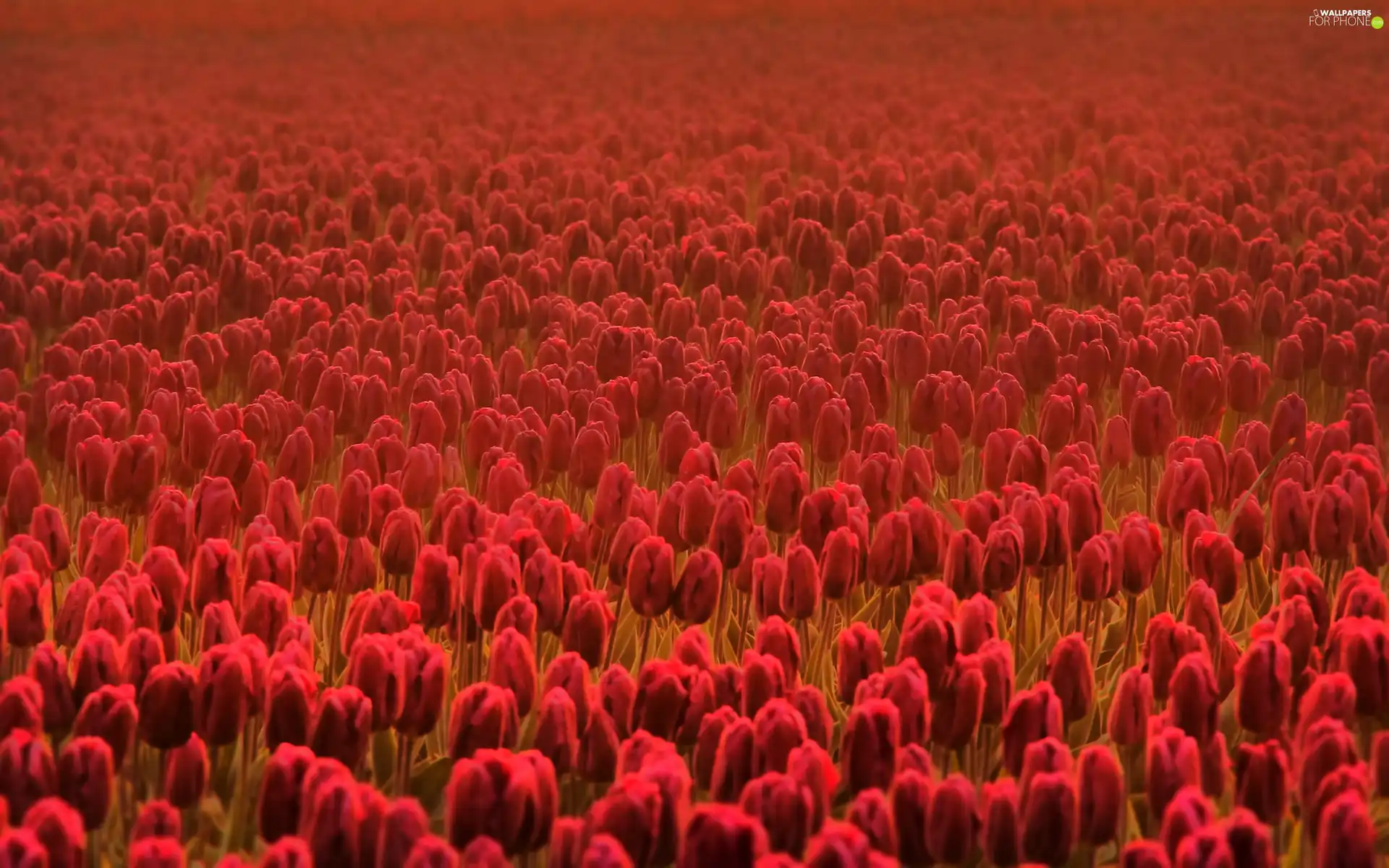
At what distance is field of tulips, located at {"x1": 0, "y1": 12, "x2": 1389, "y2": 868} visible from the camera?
2.58 m

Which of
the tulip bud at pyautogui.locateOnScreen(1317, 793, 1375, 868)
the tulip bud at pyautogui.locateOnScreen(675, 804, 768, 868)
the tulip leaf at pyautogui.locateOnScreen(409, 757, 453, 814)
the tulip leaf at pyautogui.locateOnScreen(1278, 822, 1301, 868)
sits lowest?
the tulip leaf at pyautogui.locateOnScreen(409, 757, 453, 814)

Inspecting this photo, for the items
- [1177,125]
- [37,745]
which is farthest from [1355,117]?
[37,745]

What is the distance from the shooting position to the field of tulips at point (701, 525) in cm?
258

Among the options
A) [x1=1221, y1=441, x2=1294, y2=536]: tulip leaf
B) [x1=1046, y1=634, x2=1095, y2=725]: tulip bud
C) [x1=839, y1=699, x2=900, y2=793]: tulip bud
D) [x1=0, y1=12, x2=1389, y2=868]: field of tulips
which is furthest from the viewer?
[x1=1221, y1=441, x2=1294, y2=536]: tulip leaf

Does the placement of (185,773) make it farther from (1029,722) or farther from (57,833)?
(1029,722)

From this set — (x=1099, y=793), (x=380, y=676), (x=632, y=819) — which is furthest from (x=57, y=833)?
(x=1099, y=793)

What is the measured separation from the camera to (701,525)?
3.88 meters

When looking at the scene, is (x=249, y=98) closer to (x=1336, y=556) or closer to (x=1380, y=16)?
(x=1380, y=16)

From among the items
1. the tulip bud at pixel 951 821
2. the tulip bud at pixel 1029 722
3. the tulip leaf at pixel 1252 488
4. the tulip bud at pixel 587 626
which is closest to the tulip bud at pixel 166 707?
the tulip bud at pixel 587 626

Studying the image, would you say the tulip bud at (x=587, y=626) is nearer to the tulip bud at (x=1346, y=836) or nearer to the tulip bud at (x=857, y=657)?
the tulip bud at (x=857, y=657)

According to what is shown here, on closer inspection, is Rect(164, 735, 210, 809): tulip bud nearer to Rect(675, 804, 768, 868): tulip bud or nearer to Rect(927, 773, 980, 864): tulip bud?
Rect(675, 804, 768, 868): tulip bud

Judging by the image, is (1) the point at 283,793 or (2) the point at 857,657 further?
(2) the point at 857,657

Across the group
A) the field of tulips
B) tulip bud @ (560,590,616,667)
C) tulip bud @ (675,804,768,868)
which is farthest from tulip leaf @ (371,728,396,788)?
tulip bud @ (675,804,768,868)

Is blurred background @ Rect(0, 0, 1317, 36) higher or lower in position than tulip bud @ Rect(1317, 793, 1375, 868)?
higher
